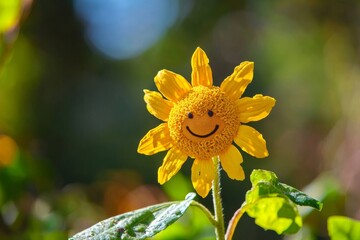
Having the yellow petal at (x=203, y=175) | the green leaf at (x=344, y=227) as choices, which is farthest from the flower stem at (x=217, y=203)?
the green leaf at (x=344, y=227)

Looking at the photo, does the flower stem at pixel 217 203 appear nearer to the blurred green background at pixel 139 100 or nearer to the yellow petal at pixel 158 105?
the yellow petal at pixel 158 105

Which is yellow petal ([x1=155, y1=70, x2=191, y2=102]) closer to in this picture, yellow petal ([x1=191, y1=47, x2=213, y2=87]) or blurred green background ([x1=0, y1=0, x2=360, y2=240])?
yellow petal ([x1=191, y1=47, x2=213, y2=87])

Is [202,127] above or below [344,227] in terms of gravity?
above

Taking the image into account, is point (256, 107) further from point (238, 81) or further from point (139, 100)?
point (139, 100)

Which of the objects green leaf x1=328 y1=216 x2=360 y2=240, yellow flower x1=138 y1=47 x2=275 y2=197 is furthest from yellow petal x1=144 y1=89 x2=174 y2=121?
green leaf x1=328 y1=216 x2=360 y2=240

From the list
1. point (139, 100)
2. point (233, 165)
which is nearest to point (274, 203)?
point (233, 165)

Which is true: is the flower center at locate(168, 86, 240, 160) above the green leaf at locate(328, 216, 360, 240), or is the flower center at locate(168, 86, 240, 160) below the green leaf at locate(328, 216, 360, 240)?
above

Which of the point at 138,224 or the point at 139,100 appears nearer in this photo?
the point at 138,224

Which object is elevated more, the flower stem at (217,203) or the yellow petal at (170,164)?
the yellow petal at (170,164)
